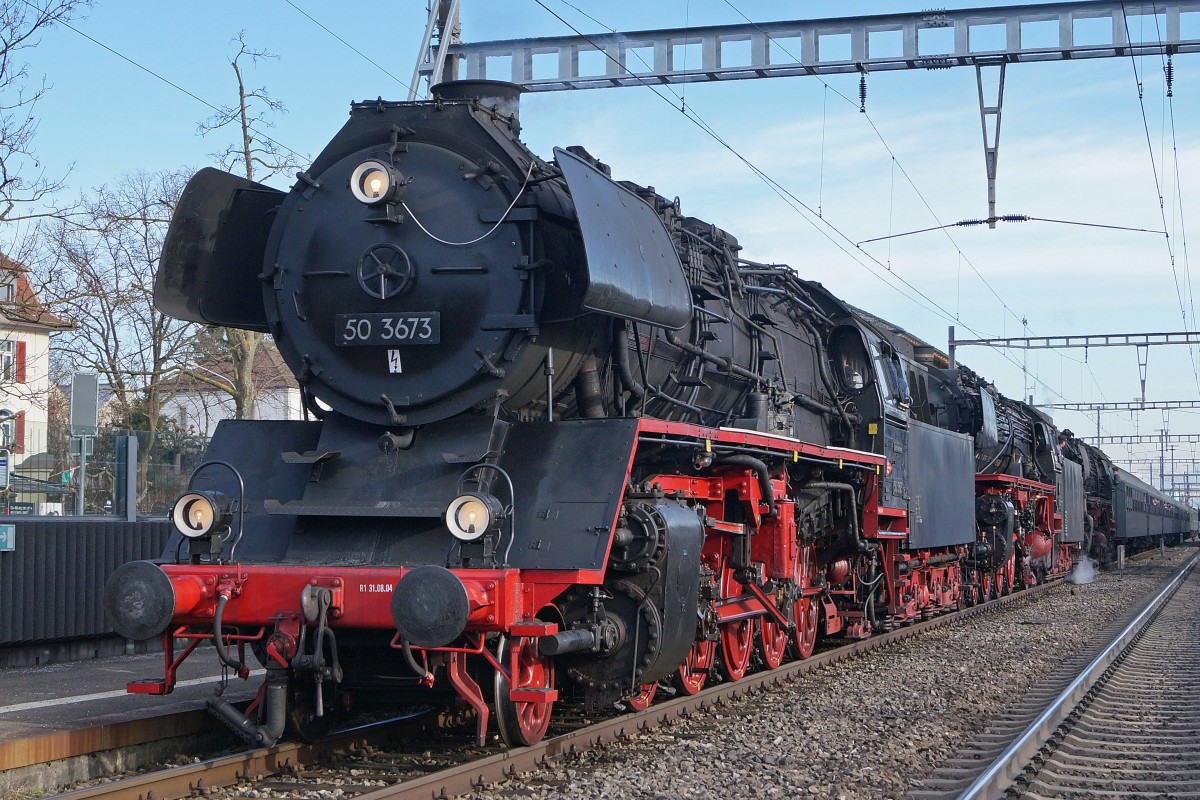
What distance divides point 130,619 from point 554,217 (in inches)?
126

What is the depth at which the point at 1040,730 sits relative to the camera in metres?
7.46

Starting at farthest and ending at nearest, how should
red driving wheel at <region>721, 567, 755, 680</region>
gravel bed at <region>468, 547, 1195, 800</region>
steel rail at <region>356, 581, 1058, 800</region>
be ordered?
1. red driving wheel at <region>721, 567, 755, 680</region>
2. gravel bed at <region>468, 547, 1195, 800</region>
3. steel rail at <region>356, 581, 1058, 800</region>

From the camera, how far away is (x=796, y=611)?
1081 cm

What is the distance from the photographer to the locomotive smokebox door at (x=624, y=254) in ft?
21.2

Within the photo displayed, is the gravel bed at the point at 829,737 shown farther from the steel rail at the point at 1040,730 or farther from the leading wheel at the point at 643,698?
the steel rail at the point at 1040,730

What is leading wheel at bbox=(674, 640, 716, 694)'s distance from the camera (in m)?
8.40

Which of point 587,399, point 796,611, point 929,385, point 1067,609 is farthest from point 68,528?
point 1067,609

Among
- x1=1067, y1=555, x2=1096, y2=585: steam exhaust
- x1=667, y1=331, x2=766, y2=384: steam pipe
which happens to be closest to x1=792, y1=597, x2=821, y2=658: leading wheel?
x1=667, y1=331, x2=766, y2=384: steam pipe

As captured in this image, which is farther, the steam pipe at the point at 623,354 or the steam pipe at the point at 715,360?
the steam pipe at the point at 715,360

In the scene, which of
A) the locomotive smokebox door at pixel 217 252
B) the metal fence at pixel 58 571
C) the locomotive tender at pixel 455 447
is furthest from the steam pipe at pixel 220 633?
the metal fence at pixel 58 571

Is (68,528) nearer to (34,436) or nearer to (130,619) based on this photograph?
(34,436)

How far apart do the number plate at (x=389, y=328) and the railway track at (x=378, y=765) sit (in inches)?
90.9

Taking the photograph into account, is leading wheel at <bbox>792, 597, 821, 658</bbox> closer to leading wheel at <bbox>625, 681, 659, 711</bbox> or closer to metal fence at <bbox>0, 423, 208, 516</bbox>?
leading wheel at <bbox>625, 681, 659, 711</bbox>

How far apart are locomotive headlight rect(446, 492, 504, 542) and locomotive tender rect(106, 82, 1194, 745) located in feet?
0.04
